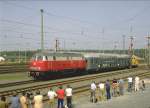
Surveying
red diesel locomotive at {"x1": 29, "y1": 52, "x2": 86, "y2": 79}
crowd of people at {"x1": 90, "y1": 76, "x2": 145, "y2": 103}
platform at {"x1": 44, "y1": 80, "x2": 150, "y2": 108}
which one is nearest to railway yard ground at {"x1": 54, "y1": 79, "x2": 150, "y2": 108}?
platform at {"x1": 44, "y1": 80, "x2": 150, "y2": 108}

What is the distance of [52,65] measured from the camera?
138 ft

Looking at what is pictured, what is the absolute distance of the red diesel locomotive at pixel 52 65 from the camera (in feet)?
133

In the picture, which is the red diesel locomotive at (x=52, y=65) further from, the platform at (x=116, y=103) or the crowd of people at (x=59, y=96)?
the platform at (x=116, y=103)

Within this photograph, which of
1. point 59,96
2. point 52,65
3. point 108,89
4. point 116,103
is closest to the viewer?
point 59,96

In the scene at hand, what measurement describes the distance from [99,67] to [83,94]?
27756 millimetres

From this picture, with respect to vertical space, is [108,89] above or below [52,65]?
below

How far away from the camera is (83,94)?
30.0m

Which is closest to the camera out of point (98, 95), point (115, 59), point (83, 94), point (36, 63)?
point (98, 95)

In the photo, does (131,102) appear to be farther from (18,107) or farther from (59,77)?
(59,77)

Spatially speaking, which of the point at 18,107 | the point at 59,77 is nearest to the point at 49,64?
the point at 59,77

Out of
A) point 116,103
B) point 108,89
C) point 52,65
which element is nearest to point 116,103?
point 116,103

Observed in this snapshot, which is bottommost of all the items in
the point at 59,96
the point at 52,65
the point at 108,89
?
the point at 108,89

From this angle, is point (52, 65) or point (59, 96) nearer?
point (59, 96)

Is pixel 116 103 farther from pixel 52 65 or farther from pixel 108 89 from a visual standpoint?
pixel 52 65
